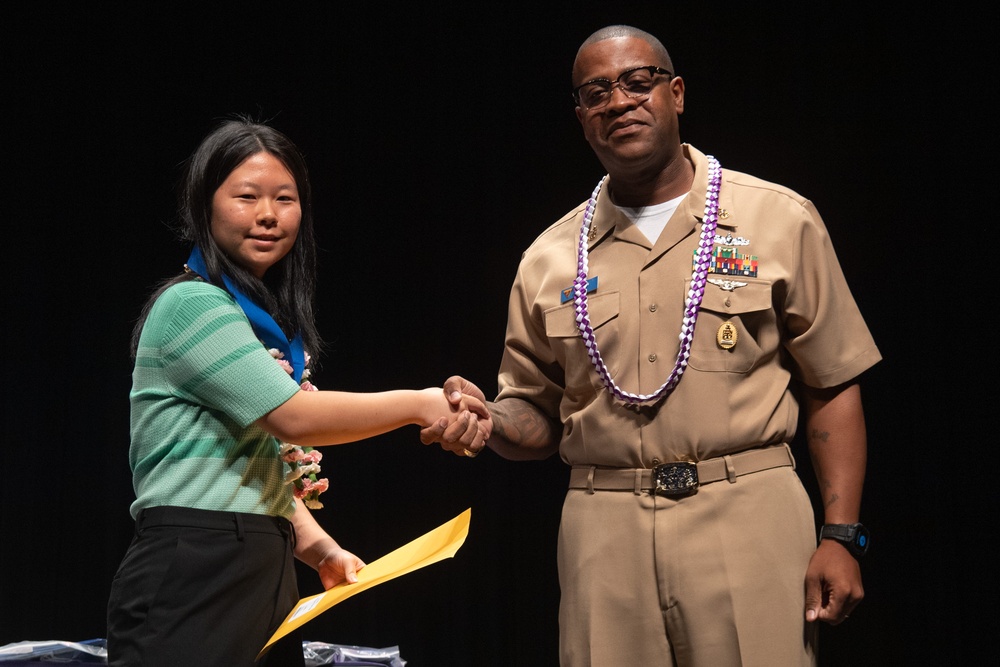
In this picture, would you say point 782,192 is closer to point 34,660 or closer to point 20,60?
point 34,660

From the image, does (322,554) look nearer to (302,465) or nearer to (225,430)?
(302,465)

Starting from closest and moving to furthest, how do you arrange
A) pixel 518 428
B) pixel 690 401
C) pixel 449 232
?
pixel 690 401
pixel 518 428
pixel 449 232

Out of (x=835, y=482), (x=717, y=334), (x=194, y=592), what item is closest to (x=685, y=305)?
(x=717, y=334)

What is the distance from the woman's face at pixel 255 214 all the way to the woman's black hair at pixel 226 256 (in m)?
0.01

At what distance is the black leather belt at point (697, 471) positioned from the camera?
5.74 feet

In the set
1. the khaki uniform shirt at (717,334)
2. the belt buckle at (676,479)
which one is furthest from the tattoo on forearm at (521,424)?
the belt buckle at (676,479)

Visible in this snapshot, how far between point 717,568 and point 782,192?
0.71 metres

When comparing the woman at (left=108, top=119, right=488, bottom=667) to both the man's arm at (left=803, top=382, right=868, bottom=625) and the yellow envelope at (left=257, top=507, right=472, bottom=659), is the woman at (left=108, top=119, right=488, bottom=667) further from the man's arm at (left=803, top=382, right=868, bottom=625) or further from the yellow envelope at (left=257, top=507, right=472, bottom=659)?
the man's arm at (left=803, top=382, right=868, bottom=625)

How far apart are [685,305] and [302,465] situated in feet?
2.43

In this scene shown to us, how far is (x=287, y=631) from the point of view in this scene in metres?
1.39

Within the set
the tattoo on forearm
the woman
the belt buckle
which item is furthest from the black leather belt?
the woman

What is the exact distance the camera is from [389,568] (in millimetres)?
1474

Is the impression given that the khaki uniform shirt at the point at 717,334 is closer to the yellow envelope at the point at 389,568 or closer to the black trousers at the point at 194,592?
the yellow envelope at the point at 389,568

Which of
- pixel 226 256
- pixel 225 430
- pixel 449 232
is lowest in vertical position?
pixel 225 430
